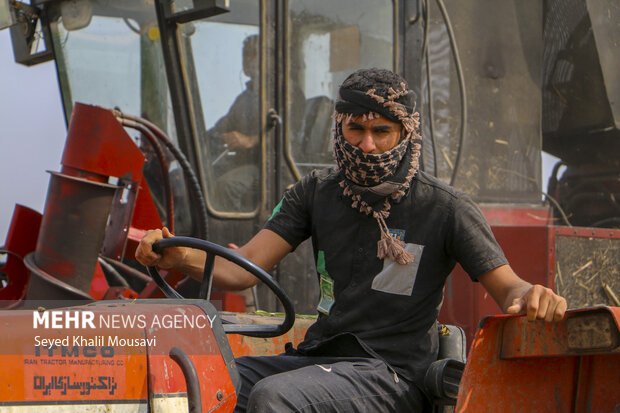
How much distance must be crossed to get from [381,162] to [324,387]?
661 millimetres

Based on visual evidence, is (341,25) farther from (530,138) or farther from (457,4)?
(530,138)

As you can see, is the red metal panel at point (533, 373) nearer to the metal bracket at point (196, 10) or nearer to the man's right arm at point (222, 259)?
the man's right arm at point (222, 259)

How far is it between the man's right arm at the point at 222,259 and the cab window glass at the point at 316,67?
6.51 feet

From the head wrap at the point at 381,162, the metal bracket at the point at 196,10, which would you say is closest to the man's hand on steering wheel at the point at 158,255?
the head wrap at the point at 381,162

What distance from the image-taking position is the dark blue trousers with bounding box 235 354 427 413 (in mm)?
1860

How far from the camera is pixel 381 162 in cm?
223

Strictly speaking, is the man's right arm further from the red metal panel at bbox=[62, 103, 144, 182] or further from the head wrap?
the red metal panel at bbox=[62, 103, 144, 182]

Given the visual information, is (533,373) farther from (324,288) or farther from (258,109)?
(258,109)

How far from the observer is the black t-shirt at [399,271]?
2.17 meters

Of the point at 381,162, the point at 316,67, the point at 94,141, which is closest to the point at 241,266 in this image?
the point at 381,162

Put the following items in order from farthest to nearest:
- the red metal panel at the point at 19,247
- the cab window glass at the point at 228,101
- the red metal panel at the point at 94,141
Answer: the cab window glass at the point at 228,101
the red metal panel at the point at 19,247
the red metal panel at the point at 94,141

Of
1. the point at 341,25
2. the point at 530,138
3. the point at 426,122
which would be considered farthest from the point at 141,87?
the point at 530,138

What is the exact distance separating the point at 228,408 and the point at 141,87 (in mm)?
2974

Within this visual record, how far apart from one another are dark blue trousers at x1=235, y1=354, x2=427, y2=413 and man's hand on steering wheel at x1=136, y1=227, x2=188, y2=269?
0.34 m
